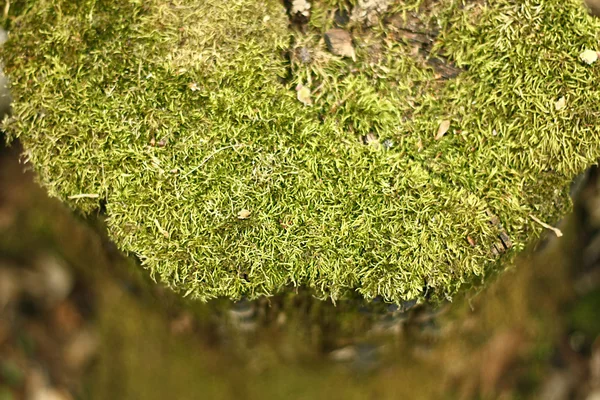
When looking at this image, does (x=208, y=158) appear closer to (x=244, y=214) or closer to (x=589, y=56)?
(x=244, y=214)

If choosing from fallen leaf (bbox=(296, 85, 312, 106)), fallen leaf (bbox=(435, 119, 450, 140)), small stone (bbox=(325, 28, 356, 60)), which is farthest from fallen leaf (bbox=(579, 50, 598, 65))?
fallen leaf (bbox=(296, 85, 312, 106))

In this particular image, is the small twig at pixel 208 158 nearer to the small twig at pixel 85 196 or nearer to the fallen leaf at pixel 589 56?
the small twig at pixel 85 196

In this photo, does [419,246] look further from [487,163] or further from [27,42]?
[27,42]

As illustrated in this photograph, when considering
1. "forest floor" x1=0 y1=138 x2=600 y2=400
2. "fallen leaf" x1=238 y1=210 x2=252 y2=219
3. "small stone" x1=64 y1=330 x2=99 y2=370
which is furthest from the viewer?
"small stone" x1=64 y1=330 x2=99 y2=370

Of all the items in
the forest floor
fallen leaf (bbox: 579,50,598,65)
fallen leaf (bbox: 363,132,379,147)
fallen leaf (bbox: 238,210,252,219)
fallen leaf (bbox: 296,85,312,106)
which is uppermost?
fallen leaf (bbox: 579,50,598,65)

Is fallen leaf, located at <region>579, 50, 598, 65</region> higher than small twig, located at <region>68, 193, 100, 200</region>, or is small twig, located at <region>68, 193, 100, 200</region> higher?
fallen leaf, located at <region>579, 50, 598, 65</region>

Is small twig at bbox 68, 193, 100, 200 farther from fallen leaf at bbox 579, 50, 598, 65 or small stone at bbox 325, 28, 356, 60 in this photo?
fallen leaf at bbox 579, 50, 598, 65

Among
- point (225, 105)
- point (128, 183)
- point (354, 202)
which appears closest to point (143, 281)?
point (128, 183)

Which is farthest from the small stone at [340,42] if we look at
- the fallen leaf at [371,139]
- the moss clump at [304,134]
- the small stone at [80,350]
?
the small stone at [80,350]
